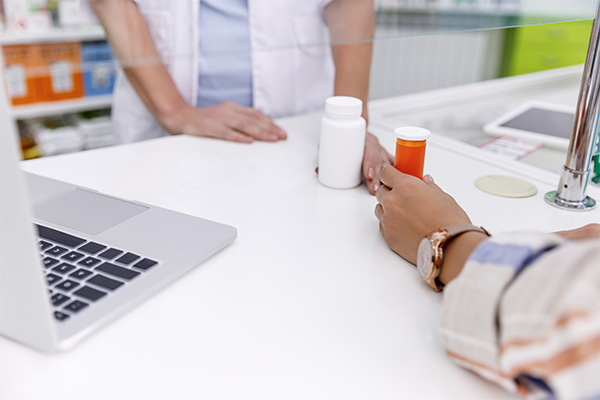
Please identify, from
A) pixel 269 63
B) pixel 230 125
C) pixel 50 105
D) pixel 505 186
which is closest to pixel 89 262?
pixel 230 125

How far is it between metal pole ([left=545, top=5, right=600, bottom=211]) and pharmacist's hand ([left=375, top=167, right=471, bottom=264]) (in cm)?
25

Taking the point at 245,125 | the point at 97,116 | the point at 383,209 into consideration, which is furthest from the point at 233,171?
the point at 97,116

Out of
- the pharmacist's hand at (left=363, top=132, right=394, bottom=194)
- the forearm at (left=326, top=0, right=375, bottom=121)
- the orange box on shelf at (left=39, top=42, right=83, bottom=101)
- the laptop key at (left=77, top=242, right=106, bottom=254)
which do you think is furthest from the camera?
the forearm at (left=326, top=0, right=375, bottom=121)

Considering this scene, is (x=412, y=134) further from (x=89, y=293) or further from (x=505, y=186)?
(x=89, y=293)

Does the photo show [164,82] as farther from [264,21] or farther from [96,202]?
[96,202]

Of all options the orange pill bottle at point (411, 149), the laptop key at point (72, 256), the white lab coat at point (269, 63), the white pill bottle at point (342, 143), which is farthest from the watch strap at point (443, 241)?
the white lab coat at point (269, 63)

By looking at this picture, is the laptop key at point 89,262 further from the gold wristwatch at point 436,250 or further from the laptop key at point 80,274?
the gold wristwatch at point 436,250

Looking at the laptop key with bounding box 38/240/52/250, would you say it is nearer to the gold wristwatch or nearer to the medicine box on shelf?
the medicine box on shelf

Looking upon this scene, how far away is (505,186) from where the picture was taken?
78cm

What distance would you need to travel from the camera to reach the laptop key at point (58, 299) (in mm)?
446


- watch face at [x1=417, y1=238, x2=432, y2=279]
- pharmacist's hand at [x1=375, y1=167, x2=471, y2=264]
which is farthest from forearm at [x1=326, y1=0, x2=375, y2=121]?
watch face at [x1=417, y1=238, x2=432, y2=279]

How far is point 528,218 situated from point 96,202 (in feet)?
2.00

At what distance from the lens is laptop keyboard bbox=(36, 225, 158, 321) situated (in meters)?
0.46

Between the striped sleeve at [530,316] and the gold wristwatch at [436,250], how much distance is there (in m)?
0.08
